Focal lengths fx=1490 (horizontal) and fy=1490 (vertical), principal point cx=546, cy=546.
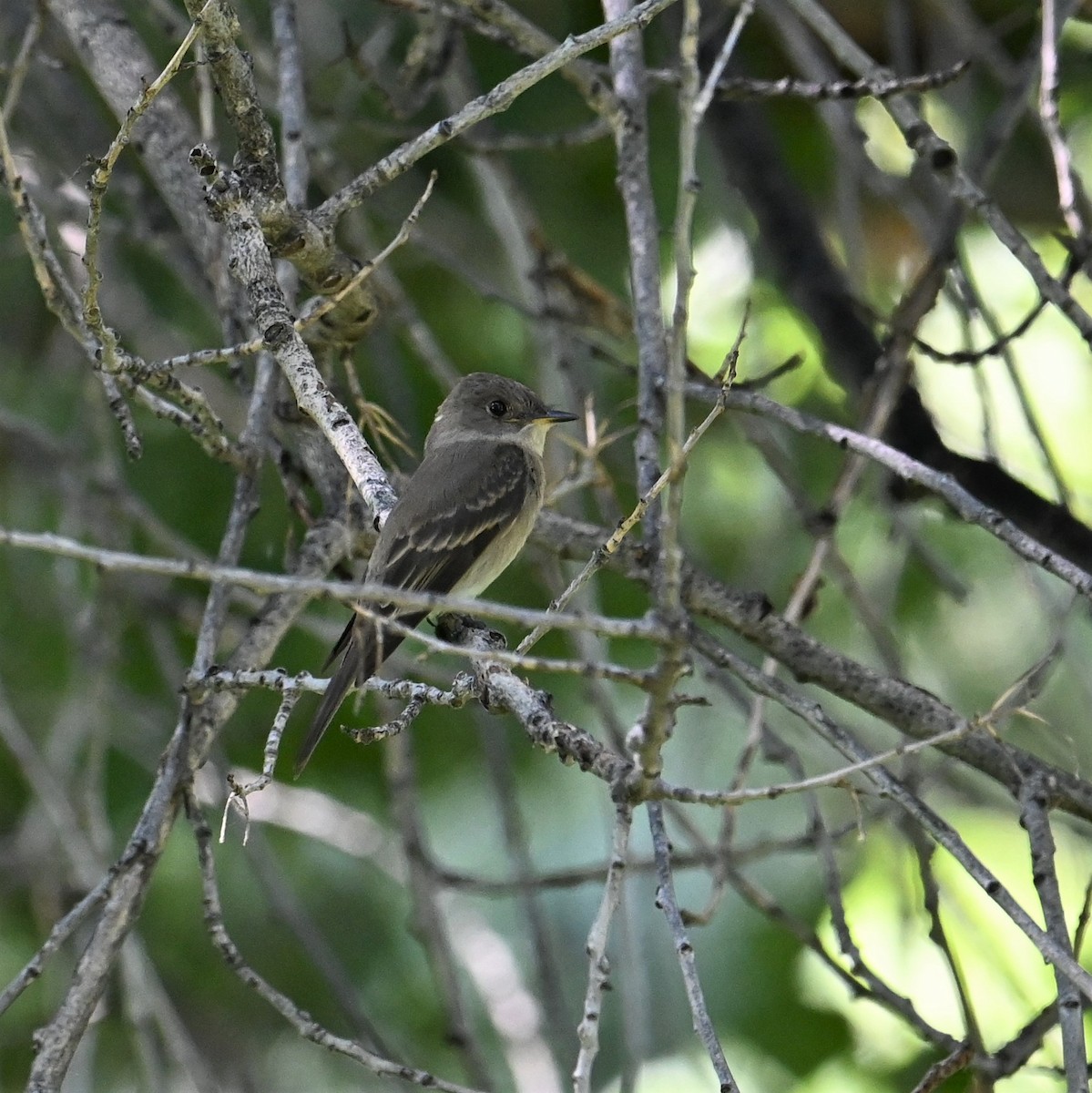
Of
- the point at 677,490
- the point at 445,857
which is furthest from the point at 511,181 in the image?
the point at 677,490

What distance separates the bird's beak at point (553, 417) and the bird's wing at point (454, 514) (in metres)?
0.14

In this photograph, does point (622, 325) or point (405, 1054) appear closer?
point (622, 325)

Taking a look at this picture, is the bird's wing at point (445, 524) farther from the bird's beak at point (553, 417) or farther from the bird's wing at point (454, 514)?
the bird's beak at point (553, 417)

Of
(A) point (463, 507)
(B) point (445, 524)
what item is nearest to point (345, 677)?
(B) point (445, 524)

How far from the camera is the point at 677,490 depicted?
1.82 metres

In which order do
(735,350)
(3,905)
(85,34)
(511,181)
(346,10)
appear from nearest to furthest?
1. (735,350)
2. (85,34)
3. (511,181)
4. (3,905)
5. (346,10)

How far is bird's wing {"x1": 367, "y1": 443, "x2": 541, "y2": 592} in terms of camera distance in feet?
13.6

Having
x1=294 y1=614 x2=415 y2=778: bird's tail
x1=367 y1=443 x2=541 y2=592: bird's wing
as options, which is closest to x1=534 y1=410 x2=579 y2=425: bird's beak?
x1=367 y1=443 x2=541 y2=592: bird's wing

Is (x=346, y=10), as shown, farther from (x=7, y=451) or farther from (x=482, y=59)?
(x=7, y=451)

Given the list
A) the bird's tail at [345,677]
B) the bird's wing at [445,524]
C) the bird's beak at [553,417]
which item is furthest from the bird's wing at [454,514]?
the bird's tail at [345,677]

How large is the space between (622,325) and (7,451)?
2268mm

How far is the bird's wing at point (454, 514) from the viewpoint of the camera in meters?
4.14

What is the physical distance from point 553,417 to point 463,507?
566mm

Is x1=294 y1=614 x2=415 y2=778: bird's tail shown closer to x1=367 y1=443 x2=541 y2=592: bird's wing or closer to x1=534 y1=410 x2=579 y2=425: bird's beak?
x1=367 y1=443 x2=541 y2=592: bird's wing
